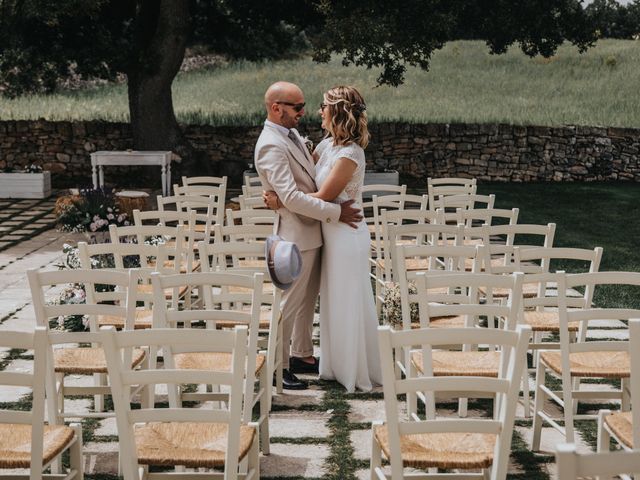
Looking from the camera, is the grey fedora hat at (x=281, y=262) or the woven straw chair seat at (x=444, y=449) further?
the grey fedora hat at (x=281, y=262)

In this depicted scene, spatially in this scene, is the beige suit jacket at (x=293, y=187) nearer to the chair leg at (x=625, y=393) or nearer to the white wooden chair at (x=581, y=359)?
the white wooden chair at (x=581, y=359)

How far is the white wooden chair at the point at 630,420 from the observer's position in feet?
11.9

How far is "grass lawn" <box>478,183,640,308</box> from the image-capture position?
38.2 feet

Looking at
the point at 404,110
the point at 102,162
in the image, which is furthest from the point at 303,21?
the point at 102,162

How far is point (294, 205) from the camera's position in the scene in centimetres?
620

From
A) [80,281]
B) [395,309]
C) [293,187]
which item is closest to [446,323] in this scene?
[395,309]

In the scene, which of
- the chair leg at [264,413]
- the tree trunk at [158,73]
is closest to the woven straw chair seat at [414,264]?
the chair leg at [264,413]

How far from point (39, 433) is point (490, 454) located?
1611mm

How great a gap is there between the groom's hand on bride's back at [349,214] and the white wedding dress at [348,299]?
0.05 metres

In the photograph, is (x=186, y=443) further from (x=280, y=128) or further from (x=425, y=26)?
(x=425, y=26)

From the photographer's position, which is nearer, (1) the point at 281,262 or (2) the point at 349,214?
(1) the point at 281,262

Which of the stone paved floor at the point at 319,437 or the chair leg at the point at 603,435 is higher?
the chair leg at the point at 603,435

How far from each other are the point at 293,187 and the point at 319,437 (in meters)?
1.56

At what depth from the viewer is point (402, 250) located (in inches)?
224
